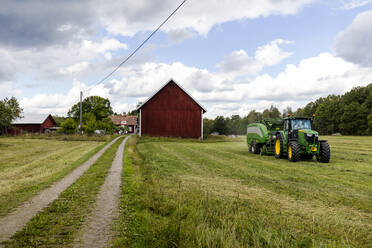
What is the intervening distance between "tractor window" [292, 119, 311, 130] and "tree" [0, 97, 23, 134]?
99.3ft

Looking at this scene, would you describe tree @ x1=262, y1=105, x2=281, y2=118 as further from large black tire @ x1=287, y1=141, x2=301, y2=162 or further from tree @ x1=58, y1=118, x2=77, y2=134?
large black tire @ x1=287, y1=141, x2=301, y2=162

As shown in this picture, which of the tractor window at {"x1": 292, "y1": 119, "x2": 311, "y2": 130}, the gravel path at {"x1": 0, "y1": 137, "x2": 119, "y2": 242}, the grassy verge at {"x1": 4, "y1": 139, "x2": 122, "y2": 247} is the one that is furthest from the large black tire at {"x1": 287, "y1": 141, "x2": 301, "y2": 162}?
the gravel path at {"x1": 0, "y1": 137, "x2": 119, "y2": 242}

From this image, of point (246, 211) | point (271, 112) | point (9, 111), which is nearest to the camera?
point (246, 211)

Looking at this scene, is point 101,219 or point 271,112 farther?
point 271,112

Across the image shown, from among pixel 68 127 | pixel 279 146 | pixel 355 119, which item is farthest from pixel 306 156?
pixel 355 119

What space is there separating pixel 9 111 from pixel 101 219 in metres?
33.8

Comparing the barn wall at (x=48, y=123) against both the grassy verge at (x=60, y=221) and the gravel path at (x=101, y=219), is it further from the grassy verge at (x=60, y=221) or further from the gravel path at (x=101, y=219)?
the gravel path at (x=101, y=219)

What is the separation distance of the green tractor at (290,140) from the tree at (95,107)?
62.1 m

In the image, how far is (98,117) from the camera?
77625 mm

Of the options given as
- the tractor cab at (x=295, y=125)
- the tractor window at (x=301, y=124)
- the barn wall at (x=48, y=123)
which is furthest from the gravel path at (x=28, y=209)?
the barn wall at (x=48, y=123)

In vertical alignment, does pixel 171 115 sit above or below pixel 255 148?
above

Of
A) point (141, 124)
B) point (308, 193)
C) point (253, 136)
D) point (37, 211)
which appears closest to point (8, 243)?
point (37, 211)

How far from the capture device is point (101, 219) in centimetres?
575

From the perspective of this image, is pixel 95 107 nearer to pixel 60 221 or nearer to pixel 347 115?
pixel 347 115
